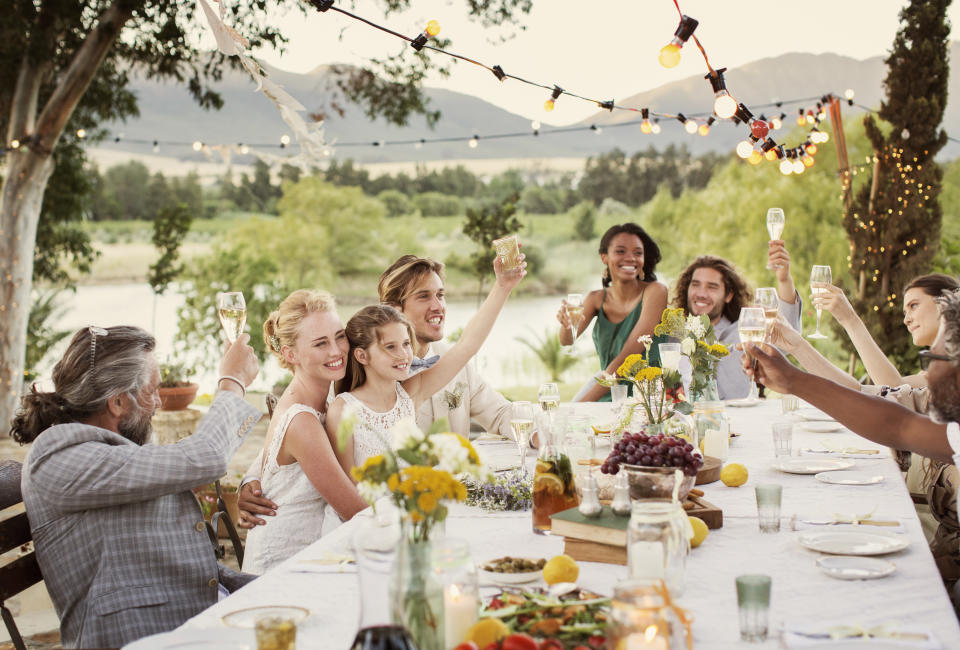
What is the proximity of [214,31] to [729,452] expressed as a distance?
2.19m

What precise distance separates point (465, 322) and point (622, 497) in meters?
11.3

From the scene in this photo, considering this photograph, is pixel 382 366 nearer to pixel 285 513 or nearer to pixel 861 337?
pixel 285 513

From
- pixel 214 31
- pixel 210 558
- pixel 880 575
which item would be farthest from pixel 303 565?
pixel 214 31

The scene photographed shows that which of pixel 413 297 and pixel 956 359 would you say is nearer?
pixel 956 359

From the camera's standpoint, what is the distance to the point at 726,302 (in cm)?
439

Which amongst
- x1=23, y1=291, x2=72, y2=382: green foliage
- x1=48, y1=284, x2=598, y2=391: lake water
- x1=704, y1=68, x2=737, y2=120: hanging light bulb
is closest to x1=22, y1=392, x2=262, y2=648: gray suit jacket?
x1=704, y1=68, x2=737, y2=120: hanging light bulb

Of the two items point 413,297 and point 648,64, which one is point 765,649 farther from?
point 648,64

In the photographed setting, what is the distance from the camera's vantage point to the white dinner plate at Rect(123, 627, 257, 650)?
4.45ft

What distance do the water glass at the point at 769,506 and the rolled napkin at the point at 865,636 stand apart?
56 cm

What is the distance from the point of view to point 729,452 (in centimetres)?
297

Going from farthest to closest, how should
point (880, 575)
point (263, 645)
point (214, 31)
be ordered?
point (214, 31), point (880, 575), point (263, 645)

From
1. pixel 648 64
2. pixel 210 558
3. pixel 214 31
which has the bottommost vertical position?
pixel 210 558

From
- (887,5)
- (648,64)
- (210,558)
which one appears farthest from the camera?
(648,64)

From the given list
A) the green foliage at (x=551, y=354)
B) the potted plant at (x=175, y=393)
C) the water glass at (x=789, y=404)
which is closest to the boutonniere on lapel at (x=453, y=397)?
the water glass at (x=789, y=404)
